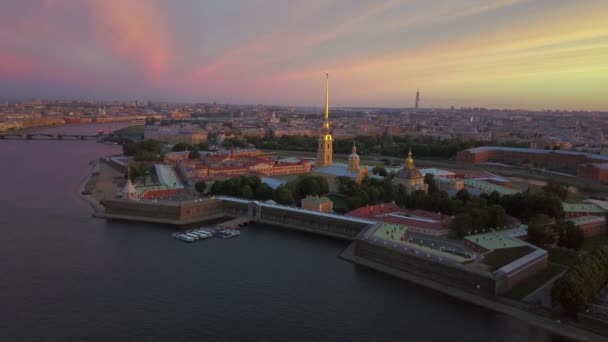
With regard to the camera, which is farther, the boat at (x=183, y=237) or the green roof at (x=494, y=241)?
the boat at (x=183, y=237)

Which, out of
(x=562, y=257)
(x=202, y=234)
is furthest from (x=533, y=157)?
(x=202, y=234)

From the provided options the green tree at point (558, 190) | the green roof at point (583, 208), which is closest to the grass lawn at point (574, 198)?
the green tree at point (558, 190)

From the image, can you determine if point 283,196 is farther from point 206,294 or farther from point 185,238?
point 206,294

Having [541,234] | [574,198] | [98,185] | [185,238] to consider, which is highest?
[541,234]

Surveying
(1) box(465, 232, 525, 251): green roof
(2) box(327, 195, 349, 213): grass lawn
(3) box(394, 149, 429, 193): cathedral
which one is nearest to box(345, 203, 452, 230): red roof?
(1) box(465, 232, 525, 251): green roof

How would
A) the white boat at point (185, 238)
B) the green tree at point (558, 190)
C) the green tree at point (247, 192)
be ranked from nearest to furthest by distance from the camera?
the white boat at point (185, 238) → the green tree at point (247, 192) → the green tree at point (558, 190)

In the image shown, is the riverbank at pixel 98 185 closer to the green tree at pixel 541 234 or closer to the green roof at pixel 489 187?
the green tree at pixel 541 234

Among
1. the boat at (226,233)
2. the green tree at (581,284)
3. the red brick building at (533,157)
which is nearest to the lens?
the green tree at (581,284)
